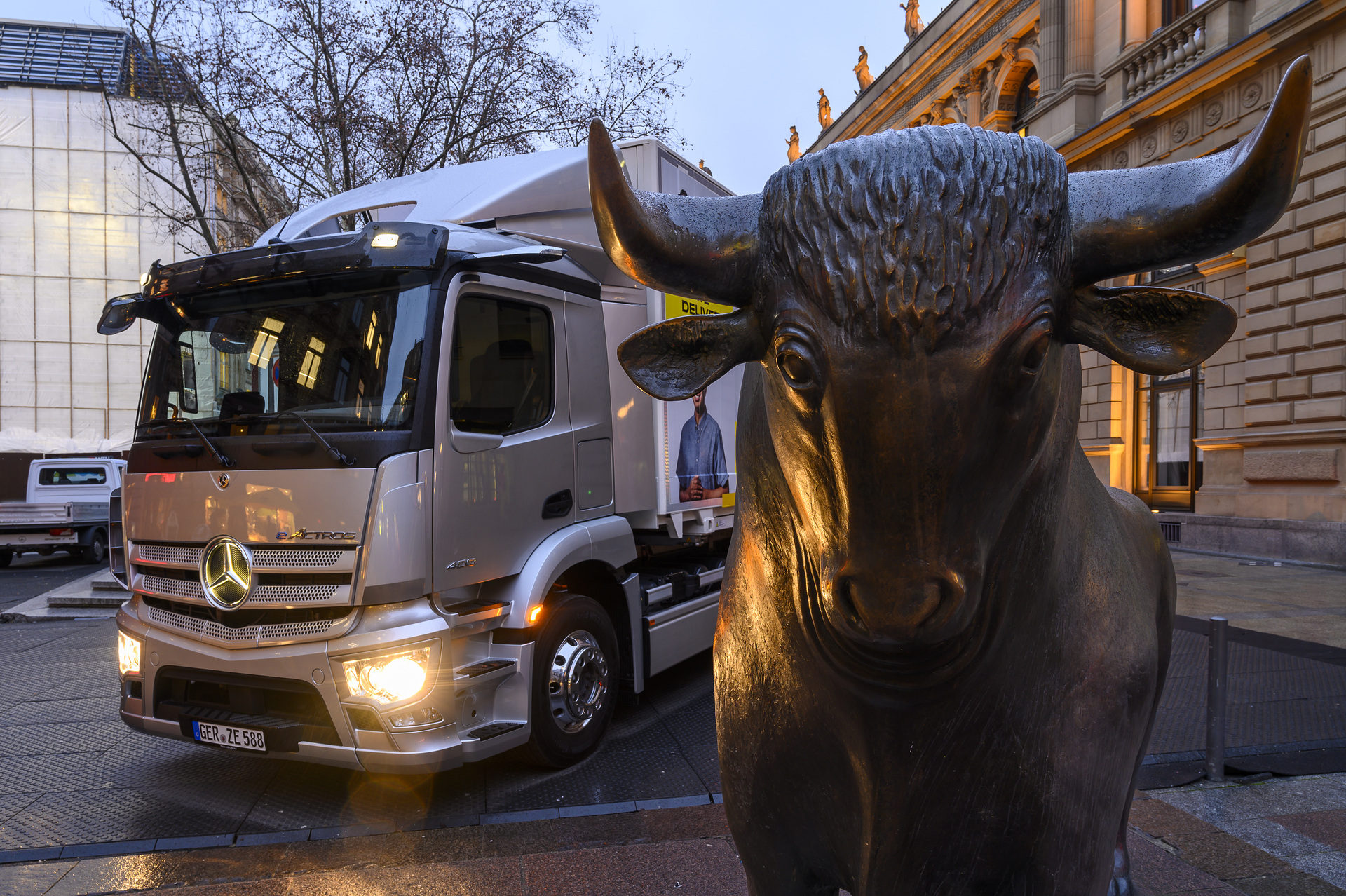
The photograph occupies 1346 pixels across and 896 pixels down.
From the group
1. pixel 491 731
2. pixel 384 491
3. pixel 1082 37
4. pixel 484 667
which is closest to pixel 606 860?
pixel 491 731

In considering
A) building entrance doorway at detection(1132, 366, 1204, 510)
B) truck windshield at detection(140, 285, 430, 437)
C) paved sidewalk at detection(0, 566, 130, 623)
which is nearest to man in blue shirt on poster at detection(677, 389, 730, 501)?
truck windshield at detection(140, 285, 430, 437)

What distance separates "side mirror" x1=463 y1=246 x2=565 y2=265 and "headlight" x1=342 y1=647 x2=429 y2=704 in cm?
211

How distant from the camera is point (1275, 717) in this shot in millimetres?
5691

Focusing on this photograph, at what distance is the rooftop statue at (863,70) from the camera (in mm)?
33094

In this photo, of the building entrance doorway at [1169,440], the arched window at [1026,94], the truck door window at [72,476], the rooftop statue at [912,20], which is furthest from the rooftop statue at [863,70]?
the truck door window at [72,476]

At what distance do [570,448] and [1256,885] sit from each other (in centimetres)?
397

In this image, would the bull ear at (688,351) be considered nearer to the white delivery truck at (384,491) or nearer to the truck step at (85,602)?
the white delivery truck at (384,491)

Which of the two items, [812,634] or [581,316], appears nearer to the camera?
[812,634]

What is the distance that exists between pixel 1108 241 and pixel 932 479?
459 millimetres

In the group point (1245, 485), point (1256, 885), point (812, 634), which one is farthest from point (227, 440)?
point (1245, 485)

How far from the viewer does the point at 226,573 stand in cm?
445

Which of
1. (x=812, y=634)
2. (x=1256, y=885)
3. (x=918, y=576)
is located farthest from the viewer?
(x=1256, y=885)

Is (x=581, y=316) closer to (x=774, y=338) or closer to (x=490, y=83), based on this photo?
(x=774, y=338)

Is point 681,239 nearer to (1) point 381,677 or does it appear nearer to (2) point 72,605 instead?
(1) point 381,677
